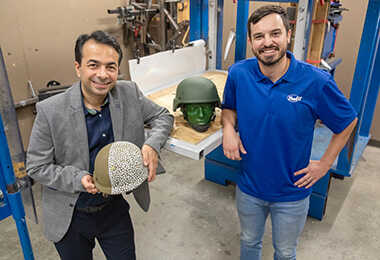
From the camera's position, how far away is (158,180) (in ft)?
11.0

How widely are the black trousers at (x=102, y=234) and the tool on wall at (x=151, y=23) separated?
2526 mm

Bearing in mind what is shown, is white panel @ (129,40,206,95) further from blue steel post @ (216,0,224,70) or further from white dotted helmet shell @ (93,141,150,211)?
white dotted helmet shell @ (93,141,150,211)

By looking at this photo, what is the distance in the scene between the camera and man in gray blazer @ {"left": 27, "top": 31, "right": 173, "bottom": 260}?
4.25 ft

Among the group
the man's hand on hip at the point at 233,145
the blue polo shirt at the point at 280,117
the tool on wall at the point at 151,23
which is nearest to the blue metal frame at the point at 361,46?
the blue polo shirt at the point at 280,117

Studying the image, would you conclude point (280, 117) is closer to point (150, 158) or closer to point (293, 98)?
point (293, 98)

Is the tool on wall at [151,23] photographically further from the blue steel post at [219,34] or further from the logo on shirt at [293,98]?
the logo on shirt at [293,98]

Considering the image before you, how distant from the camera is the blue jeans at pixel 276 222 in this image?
1611 millimetres

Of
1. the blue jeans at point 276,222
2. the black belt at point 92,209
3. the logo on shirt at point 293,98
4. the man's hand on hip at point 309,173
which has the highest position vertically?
the logo on shirt at point 293,98

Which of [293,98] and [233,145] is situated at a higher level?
[293,98]

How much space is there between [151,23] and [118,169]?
3.54 meters

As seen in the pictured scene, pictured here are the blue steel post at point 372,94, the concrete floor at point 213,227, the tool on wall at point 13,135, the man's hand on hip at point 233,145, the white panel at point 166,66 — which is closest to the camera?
the tool on wall at point 13,135

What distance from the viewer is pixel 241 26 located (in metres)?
2.30

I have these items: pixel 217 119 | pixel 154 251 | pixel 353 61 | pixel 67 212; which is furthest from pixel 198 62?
pixel 353 61

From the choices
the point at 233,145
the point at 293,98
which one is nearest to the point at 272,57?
the point at 293,98
